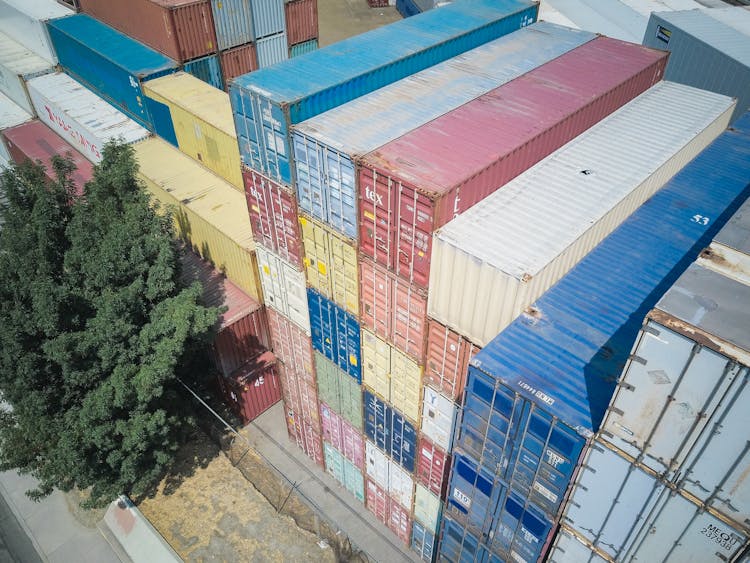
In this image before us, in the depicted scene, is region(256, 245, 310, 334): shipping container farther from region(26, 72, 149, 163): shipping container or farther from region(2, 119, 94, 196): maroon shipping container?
region(2, 119, 94, 196): maroon shipping container

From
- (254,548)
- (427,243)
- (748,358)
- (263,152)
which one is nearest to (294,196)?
(263,152)

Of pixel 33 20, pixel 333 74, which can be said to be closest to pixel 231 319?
pixel 333 74

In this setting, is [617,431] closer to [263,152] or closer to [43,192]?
[263,152]

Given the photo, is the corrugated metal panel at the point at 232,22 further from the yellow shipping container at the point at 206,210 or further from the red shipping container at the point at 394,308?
the red shipping container at the point at 394,308

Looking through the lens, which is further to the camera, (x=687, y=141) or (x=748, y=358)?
(x=687, y=141)

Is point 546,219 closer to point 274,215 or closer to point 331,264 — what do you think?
point 331,264
